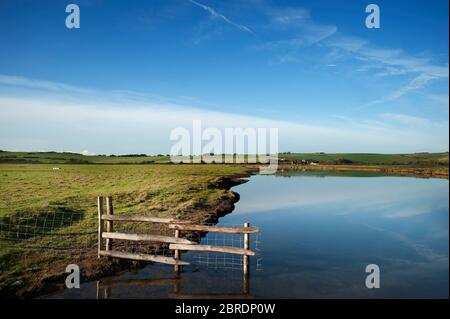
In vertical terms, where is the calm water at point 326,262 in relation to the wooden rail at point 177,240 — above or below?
below

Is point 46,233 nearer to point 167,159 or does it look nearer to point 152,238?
point 152,238

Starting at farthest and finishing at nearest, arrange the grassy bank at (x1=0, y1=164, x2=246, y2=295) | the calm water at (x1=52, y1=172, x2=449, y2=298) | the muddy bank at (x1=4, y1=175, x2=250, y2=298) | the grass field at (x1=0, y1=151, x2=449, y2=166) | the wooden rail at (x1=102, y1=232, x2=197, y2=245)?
1. the grass field at (x1=0, y1=151, x2=449, y2=166)
2. the wooden rail at (x1=102, y1=232, x2=197, y2=245)
3. the grassy bank at (x1=0, y1=164, x2=246, y2=295)
4. the calm water at (x1=52, y1=172, x2=449, y2=298)
5. the muddy bank at (x1=4, y1=175, x2=250, y2=298)

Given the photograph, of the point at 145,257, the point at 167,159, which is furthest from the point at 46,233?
the point at 167,159

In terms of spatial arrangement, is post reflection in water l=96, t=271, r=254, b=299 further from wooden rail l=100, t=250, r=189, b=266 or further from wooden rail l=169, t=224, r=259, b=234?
wooden rail l=169, t=224, r=259, b=234

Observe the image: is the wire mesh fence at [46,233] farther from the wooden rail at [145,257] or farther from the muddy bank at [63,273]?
the wooden rail at [145,257]

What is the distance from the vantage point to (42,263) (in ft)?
50.6

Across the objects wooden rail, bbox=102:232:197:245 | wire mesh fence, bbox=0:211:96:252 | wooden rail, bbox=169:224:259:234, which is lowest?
wire mesh fence, bbox=0:211:96:252

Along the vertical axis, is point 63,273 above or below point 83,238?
below

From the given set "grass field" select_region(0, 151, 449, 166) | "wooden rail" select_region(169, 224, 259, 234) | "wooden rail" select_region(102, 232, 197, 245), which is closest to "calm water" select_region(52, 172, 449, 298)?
"wooden rail" select_region(102, 232, 197, 245)

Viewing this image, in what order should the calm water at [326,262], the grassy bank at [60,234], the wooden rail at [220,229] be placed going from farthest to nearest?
the grassy bank at [60,234] < the wooden rail at [220,229] < the calm water at [326,262]


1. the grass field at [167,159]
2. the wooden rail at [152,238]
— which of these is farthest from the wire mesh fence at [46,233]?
the grass field at [167,159]

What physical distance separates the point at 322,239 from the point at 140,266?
12.8 metres

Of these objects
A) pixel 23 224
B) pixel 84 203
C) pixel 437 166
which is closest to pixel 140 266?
pixel 23 224
